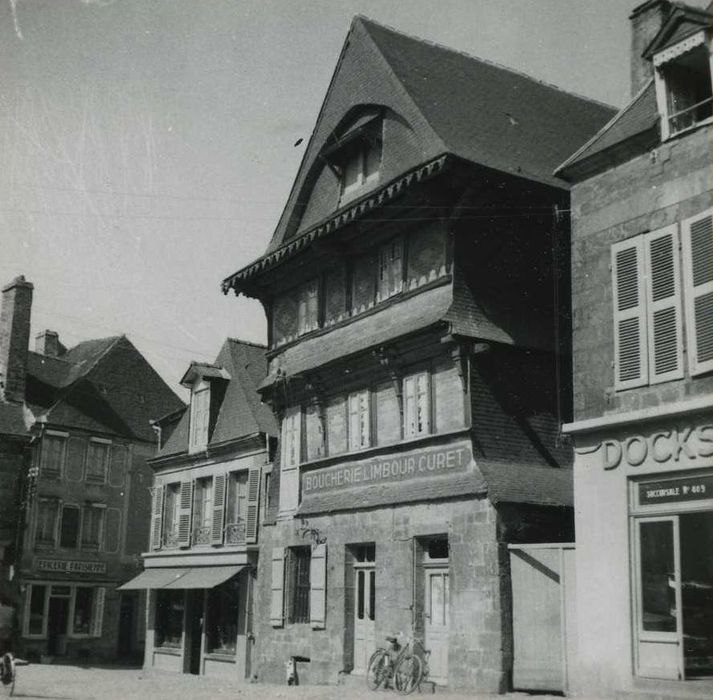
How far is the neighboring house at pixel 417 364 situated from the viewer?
17.2 metres

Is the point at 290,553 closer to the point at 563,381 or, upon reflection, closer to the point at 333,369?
the point at 333,369

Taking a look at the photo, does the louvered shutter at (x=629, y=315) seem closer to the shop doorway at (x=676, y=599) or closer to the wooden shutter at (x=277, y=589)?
the shop doorway at (x=676, y=599)

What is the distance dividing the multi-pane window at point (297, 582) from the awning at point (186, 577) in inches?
181

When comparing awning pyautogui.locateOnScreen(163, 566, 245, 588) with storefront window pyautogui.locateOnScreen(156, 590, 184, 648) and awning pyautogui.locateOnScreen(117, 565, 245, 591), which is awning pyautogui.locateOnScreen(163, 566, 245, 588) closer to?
awning pyautogui.locateOnScreen(117, 565, 245, 591)

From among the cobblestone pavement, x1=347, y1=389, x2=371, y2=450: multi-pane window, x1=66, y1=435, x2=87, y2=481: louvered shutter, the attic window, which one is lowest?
the cobblestone pavement

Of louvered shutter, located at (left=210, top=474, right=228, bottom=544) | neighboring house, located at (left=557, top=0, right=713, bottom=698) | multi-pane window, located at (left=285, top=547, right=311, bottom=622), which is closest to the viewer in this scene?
neighboring house, located at (left=557, top=0, right=713, bottom=698)

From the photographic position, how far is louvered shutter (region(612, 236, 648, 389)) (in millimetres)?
13734

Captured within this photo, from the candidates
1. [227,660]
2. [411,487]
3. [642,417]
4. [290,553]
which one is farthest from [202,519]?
[642,417]

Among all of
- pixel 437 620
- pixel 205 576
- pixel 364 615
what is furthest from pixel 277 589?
pixel 205 576

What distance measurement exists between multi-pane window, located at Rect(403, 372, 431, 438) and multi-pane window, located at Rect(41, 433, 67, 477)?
843 inches

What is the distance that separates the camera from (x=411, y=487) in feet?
60.0

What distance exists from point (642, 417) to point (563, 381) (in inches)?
218

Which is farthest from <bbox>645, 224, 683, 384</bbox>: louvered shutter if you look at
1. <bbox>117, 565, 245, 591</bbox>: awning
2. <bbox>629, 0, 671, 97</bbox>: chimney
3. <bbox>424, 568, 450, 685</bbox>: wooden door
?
<bbox>117, 565, 245, 591</bbox>: awning

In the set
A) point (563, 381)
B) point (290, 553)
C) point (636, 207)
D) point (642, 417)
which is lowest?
point (290, 553)
